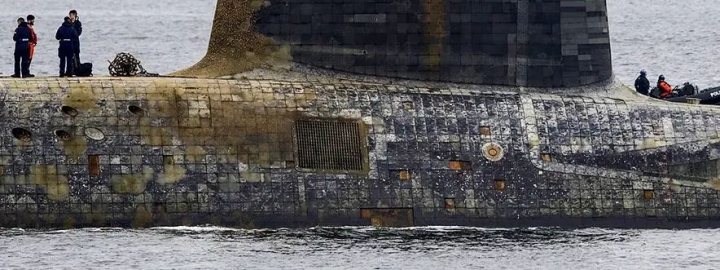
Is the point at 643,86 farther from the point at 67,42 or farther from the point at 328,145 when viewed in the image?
the point at 67,42

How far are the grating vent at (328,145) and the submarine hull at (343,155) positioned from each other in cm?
3

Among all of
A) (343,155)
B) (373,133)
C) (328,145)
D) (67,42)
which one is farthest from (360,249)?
(67,42)

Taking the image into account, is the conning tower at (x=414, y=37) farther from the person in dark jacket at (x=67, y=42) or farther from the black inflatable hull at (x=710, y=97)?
the black inflatable hull at (x=710, y=97)

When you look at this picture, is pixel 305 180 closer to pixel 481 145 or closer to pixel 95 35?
pixel 481 145

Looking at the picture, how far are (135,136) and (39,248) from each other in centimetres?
324

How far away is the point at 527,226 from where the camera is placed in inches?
1662

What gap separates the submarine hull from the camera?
40219 millimetres

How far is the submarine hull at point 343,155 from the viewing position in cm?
4022

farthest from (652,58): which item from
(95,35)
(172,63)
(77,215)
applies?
(77,215)

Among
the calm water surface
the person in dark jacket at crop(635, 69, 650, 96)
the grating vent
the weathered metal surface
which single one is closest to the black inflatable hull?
the person in dark jacket at crop(635, 69, 650, 96)

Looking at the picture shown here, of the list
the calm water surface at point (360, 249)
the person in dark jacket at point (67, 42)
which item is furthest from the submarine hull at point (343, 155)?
the person in dark jacket at point (67, 42)

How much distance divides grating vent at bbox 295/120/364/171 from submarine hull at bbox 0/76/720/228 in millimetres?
30

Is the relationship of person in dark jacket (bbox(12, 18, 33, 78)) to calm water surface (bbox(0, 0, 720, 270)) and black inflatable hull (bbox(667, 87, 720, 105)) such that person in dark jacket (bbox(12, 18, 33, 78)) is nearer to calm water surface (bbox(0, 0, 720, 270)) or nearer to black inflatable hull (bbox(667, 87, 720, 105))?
calm water surface (bbox(0, 0, 720, 270))

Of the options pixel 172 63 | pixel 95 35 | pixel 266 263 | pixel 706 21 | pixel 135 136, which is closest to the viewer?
pixel 266 263
